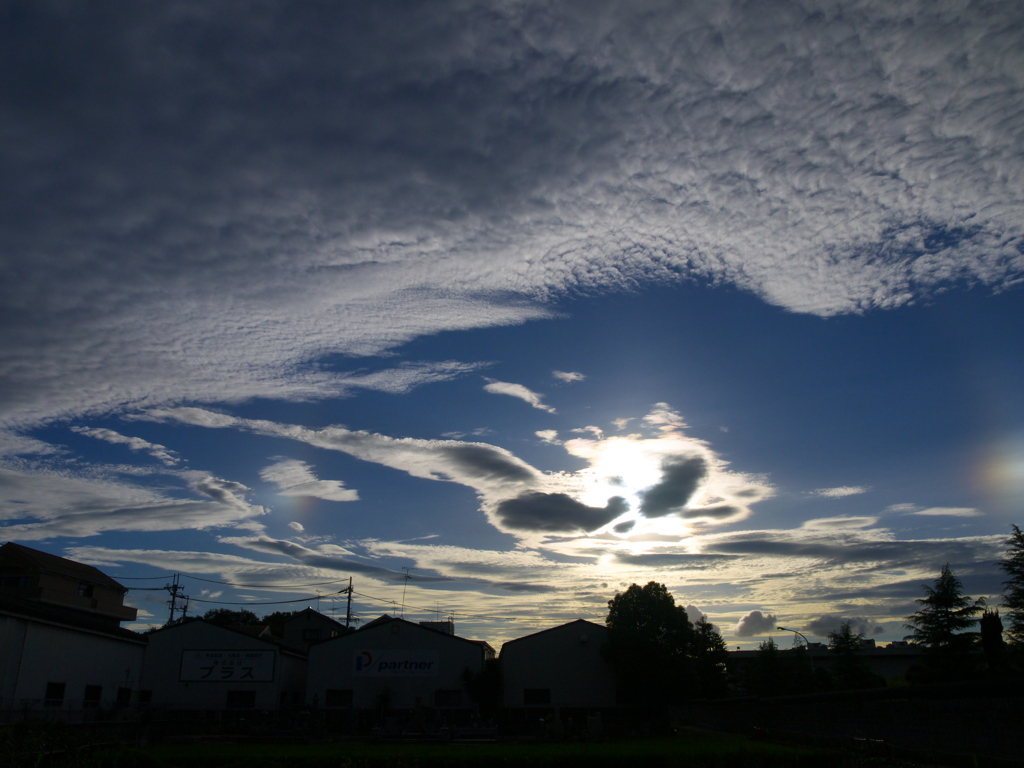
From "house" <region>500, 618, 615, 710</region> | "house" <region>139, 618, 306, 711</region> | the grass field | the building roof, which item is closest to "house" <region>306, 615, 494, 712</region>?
"house" <region>500, 618, 615, 710</region>

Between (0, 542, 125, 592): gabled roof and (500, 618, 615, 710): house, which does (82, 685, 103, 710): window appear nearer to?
(0, 542, 125, 592): gabled roof

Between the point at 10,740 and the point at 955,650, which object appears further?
the point at 955,650

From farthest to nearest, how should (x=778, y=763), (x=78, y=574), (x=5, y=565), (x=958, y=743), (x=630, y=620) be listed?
(x=78, y=574) < (x=5, y=565) < (x=630, y=620) < (x=778, y=763) < (x=958, y=743)

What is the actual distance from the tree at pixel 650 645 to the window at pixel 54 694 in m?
32.3

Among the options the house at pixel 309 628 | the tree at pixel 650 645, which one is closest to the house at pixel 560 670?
the tree at pixel 650 645

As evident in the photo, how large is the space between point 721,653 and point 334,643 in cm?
4478

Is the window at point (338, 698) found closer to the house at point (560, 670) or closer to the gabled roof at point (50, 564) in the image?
the house at point (560, 670)

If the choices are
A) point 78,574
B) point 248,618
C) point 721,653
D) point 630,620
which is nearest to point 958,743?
point 630,620

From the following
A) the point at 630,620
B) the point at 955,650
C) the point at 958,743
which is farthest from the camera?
the point at 630,620

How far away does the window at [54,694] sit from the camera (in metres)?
34.2

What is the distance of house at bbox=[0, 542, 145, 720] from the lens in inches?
1244

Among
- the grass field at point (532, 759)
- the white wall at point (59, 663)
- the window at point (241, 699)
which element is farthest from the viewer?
the window at point (241, 699)

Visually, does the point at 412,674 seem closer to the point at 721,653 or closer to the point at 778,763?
the point at 778,763

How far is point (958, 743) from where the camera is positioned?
19672 millimetres
